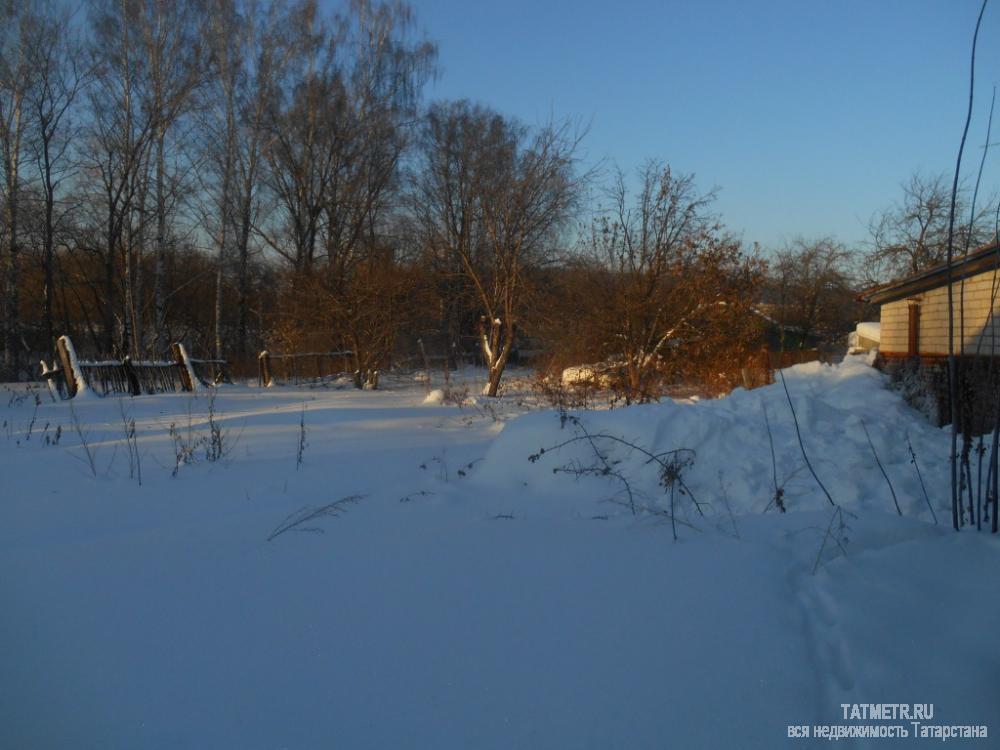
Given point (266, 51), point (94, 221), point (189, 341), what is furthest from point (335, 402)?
point (189, 341)

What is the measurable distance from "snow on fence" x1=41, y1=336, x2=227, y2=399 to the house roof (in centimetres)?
1405

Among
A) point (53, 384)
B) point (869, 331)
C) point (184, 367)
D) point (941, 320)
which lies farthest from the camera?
point (869, 331)

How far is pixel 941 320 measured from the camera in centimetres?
1312

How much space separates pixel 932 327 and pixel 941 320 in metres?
0.46

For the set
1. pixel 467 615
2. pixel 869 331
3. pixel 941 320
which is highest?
pixel 869 331

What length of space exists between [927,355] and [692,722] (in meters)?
14.4

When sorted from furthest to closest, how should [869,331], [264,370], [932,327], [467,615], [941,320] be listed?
[869,331], [264,370], [932,327], [941,320], [467,615]

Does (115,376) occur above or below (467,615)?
above

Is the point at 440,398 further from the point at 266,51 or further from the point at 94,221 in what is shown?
the point at 266,51

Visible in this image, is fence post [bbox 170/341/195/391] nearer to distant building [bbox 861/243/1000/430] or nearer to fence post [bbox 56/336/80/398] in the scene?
fence post [bbox 56/336/80/398]

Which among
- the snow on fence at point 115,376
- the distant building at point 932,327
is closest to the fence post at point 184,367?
the snow on fence at point 115,376

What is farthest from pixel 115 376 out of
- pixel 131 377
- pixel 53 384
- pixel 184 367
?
pixel 184 367

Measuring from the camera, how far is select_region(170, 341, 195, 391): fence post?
43.7ft

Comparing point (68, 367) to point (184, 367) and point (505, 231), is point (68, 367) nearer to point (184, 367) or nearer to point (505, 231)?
point (184, 367)
